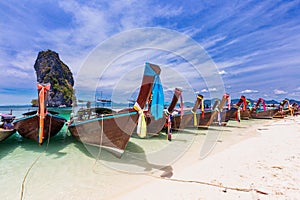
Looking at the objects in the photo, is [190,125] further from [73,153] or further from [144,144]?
[73,153]

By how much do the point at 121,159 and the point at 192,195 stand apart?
350cm

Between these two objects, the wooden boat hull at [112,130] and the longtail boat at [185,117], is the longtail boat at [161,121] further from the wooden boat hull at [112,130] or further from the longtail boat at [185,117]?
the wooden boat hull at [112,130]

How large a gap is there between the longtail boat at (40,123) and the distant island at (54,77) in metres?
66.2

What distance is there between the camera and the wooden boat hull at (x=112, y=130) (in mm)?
5297

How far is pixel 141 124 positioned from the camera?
4793mm

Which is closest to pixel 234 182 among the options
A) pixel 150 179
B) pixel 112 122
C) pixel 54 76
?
pixel 150 179

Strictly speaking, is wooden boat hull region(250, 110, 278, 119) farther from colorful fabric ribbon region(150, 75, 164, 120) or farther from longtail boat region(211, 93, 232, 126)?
colorful fabric ribbon region(150, 75, 164, 120)

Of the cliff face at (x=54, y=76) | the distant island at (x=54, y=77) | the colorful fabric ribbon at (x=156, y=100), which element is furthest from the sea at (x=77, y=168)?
the cliff face at (x=54, y=76)

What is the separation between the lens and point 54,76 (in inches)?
2749

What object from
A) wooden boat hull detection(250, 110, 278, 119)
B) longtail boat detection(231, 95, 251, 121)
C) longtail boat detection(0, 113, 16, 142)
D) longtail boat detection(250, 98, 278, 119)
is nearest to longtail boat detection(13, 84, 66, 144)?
longtail boat detection(0, 113, 16, 142)

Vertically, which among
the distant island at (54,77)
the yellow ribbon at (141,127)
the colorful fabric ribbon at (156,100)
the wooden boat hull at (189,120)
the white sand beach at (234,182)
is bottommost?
the white sand beach at (234,182)

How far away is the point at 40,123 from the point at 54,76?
76.3 metres

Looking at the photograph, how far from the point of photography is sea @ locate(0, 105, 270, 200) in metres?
3.64

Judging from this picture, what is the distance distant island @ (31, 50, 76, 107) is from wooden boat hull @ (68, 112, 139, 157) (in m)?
68.7
